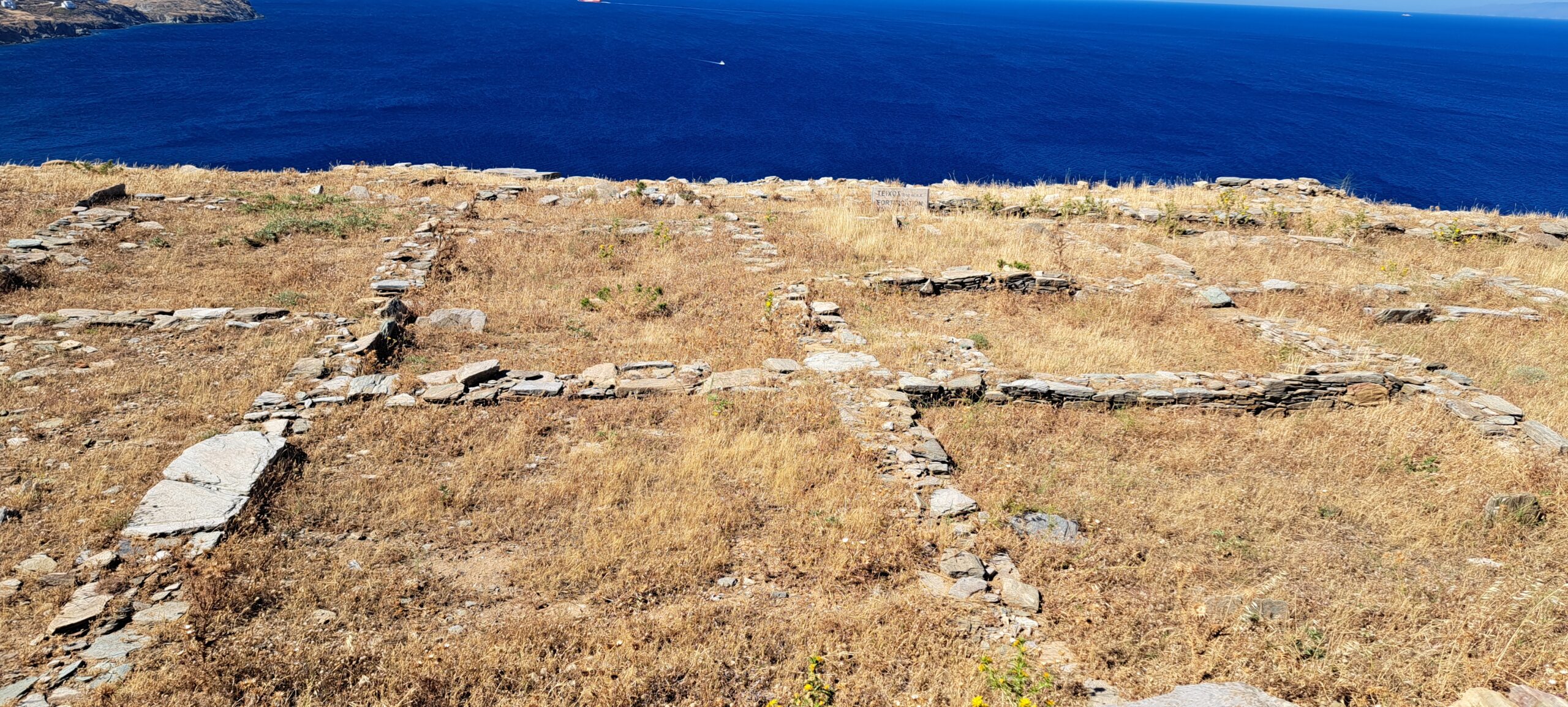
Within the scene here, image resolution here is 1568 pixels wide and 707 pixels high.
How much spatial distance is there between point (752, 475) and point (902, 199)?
45.3ft

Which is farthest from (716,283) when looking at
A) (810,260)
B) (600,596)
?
(600,596)

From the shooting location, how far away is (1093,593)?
20.2ft

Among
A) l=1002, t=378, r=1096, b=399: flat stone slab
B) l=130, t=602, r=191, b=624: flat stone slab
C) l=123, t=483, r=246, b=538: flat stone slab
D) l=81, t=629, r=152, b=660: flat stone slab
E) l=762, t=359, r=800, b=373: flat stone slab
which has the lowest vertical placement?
l=130, t=602, r=191, b=624: flat stone slab

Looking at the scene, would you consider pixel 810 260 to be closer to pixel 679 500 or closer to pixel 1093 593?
pixel 679 500

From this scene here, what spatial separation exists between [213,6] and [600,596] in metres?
126

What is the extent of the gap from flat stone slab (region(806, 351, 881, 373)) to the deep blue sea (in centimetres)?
3776

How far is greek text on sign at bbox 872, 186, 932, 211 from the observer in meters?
19.7

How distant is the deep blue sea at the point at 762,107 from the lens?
49.3m

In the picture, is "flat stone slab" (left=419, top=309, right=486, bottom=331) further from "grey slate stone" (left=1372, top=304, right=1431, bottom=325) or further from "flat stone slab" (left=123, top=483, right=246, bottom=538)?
"grey slate stone" (left=1372, top=304, right=1431, bottom=325)

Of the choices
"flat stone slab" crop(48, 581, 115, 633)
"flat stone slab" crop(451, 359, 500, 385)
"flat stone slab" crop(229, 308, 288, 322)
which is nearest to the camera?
"flat stone slab" crop(48, 581, 115, 633)

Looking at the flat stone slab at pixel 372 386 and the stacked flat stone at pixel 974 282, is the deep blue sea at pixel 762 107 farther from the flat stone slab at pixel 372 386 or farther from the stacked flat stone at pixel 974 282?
the flat stone slab at pixel 372 386

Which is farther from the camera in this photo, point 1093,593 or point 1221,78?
point 1221,78

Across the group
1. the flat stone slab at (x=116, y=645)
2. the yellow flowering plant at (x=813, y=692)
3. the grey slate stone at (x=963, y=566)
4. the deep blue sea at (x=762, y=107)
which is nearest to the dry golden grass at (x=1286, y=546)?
the grey slate stone at (x=963, y=566)

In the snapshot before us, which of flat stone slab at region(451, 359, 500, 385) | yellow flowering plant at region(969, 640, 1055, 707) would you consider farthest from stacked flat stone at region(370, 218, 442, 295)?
yellow flowering plant at region(969, 640, 1055, 707)
